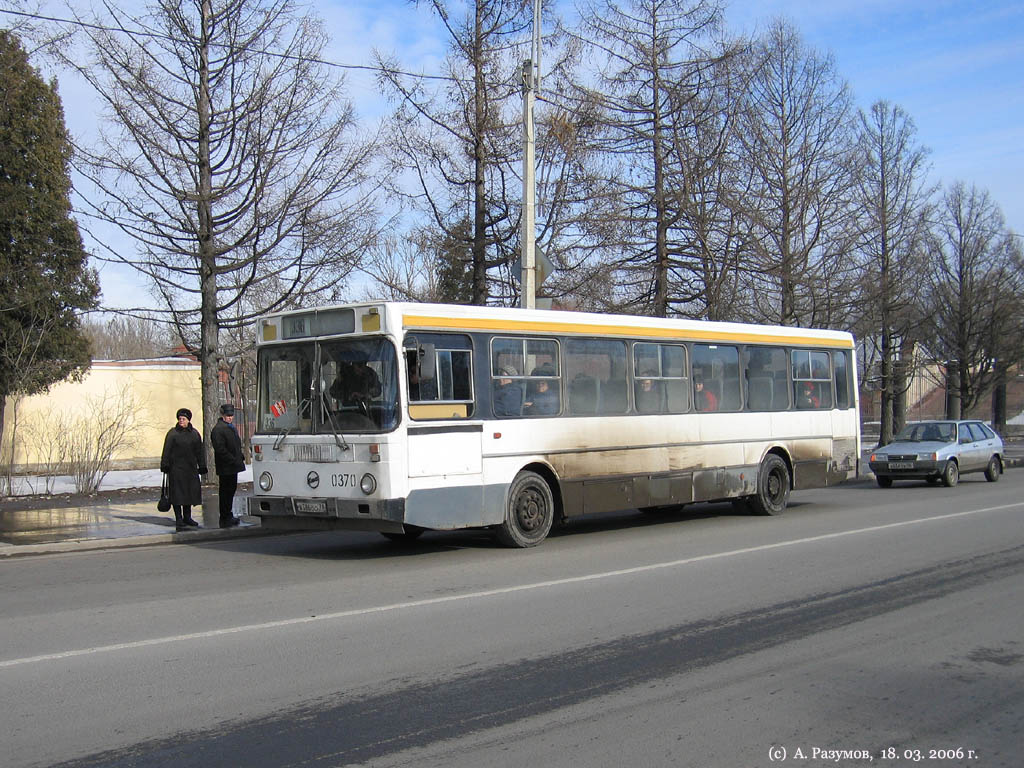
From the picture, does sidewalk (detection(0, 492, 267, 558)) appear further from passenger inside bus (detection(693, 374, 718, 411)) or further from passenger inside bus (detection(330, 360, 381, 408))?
passenger inside bus (detection(693, 374, 718, 411))

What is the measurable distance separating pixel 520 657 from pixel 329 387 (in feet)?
17.6

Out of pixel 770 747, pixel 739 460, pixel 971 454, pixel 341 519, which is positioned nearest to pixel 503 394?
pixel 341 519

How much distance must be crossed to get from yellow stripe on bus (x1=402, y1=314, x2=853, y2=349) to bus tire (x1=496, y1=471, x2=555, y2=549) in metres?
1.88

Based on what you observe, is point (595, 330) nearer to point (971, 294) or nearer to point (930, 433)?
point (930, 433)

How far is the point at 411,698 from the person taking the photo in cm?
573

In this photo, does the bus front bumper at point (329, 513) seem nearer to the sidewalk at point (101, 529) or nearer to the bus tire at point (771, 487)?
the sidewalk at point (101, 529)

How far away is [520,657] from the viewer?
666 cm

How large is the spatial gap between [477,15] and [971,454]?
15.1m

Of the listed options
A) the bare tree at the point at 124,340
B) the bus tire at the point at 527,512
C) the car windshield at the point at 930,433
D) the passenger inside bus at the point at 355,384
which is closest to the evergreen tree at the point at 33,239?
the passenger inside bus at the point at 355,384

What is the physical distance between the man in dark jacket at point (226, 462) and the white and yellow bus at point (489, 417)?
2.51m

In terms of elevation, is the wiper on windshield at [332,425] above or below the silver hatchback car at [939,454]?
above

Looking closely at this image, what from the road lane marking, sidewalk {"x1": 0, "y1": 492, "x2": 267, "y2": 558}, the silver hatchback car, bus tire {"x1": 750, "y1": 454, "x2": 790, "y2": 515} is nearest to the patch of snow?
sidewalk {"x1": 0, "y1": 492, "x2": 267, "y2": 558}

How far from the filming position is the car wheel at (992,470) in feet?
76.3

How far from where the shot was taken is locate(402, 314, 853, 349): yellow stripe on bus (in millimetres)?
→ 11125
